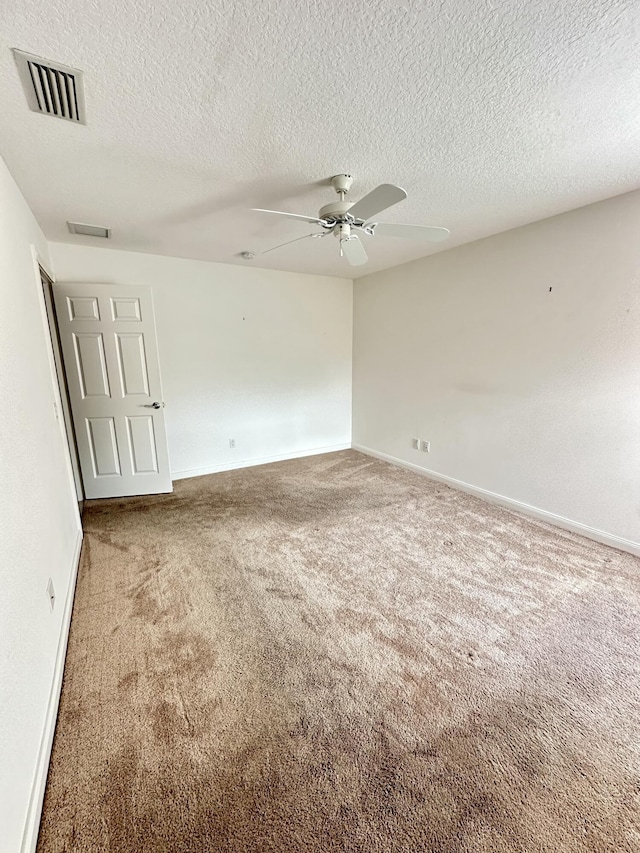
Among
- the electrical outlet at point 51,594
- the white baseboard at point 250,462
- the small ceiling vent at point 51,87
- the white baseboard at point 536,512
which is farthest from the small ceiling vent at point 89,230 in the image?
the white baseboard at point 536,512

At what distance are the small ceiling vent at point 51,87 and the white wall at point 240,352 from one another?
229 cm

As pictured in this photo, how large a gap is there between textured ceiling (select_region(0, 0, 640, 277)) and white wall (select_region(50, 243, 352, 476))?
1.21m

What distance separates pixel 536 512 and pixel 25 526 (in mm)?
3548

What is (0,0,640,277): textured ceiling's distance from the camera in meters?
1.11

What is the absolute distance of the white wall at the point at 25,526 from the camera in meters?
1.10

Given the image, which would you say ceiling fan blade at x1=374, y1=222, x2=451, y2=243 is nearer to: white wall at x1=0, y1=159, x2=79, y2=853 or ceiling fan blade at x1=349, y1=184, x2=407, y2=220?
ceiling fan blade at x1=349, y1=184, x2=407, y2=220

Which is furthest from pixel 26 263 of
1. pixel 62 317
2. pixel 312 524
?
pixel 312 524

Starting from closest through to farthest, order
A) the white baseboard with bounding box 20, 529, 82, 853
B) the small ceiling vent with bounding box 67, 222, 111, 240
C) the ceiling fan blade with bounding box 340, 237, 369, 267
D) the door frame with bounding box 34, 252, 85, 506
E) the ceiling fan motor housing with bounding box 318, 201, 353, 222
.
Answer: the white baseboard with bounding box 20, 529, 82, 853 < the ceiling fan motor housing with bounding box 318, 201, 353, 222 < the ceiling fan blade with bounding box 340, 237, 369, 267 < the small ceiling vent with bounding box 67, 222, 111, 240 < the door frame with bounding box 34, 252, 85, 506

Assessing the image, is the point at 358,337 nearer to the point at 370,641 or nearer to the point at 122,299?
the point at 122,299

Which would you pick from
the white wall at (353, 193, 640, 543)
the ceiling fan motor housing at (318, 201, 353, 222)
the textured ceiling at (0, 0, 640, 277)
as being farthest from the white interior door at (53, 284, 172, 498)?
the white wall at (353, 193, 640, 543)

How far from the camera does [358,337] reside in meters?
5.06

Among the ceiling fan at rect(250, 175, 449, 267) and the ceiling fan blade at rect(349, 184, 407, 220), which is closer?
the ceiling fan blade at rect(349, 184, 407, 220)

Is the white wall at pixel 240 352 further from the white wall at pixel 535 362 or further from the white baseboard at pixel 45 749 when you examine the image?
the white baseboard at pixel 45 749

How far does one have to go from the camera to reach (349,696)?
1.57 metres
